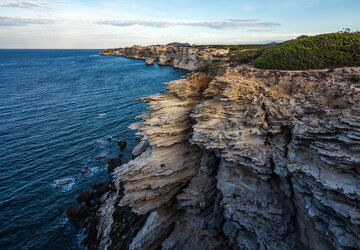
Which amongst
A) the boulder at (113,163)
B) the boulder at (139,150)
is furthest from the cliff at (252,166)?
the boulder at (139,150)

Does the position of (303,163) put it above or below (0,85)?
above

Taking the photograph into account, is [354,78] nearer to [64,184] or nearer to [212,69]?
[212,69]

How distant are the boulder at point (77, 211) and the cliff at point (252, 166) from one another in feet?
10.4

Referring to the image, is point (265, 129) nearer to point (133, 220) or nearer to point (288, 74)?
point (288, 74)

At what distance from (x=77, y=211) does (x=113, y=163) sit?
368 inches

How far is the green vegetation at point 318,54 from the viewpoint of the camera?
1569cm

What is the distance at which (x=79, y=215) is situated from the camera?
23594mm

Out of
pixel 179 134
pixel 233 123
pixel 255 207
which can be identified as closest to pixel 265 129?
pixel 233 123

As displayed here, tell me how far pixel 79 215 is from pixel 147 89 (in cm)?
5286

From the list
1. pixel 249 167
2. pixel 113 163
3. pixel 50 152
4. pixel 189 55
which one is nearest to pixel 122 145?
pixel 113 163

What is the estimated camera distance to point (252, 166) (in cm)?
1302

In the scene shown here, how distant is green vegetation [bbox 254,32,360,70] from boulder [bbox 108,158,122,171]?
2545 centimetres

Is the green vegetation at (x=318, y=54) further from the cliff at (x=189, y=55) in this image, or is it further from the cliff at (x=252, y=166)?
the cliff at (x=189, y=55)

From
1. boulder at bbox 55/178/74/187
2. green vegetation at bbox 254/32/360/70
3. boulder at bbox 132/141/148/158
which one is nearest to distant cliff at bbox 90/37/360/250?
green vegetation at bbox 254/32/360/70
